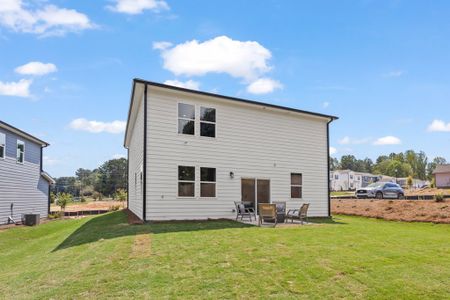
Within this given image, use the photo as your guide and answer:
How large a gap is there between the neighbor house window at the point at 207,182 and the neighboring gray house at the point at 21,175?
40.0 ft

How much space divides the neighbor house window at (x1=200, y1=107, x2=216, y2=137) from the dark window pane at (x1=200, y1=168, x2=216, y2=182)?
1485 millimetres

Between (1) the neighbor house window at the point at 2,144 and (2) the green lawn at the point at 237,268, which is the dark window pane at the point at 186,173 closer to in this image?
(2) the green lawn at the point at 237,268

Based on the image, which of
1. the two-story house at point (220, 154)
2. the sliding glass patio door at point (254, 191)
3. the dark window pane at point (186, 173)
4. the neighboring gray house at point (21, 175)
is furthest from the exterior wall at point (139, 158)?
the neighboring gray house at point (21, 175)

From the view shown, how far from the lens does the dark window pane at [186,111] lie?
1474cm

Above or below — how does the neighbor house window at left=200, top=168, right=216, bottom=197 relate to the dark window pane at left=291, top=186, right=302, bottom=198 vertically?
above

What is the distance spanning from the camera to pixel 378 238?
10328mm

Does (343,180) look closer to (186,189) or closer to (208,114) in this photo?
(208,114)

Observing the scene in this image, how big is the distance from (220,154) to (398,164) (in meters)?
95.2

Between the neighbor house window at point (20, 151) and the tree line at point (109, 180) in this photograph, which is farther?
the tree line at point (109, 180)

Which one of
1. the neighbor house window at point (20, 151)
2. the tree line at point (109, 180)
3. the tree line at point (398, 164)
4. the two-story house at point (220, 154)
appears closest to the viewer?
the two-story house at point (220, 154)

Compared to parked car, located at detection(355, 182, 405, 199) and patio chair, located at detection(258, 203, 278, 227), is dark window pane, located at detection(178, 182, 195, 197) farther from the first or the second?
parked car, located at detection(355, 182, 405, 199)

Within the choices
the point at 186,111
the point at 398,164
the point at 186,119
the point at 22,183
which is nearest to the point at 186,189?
the point at 186,119

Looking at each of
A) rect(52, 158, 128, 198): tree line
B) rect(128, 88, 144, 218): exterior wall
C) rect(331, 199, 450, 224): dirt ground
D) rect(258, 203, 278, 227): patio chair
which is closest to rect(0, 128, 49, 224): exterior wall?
rect(128, 88, 144, 218): exterior wall

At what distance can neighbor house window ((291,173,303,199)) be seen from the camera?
57.5 feet
